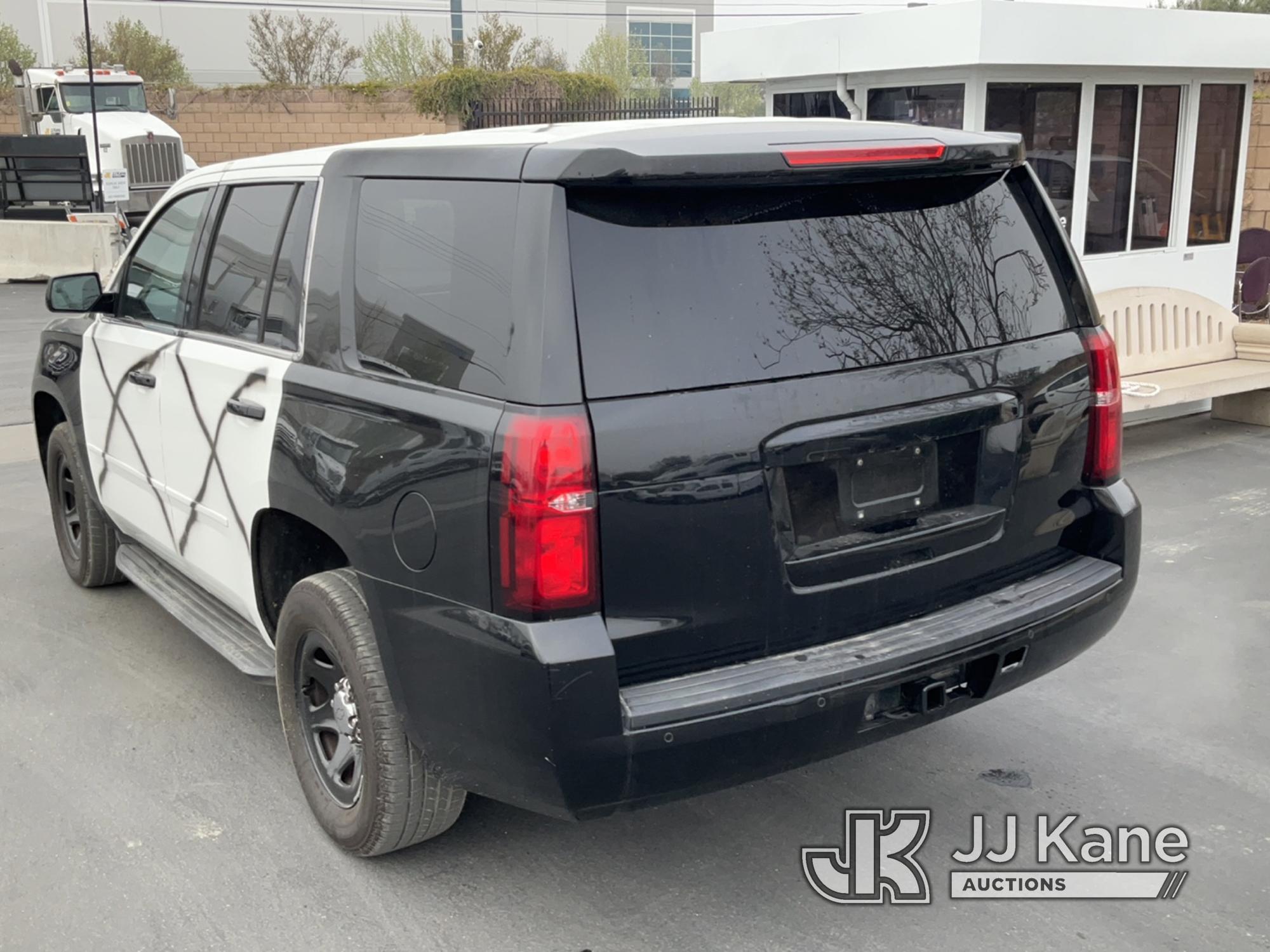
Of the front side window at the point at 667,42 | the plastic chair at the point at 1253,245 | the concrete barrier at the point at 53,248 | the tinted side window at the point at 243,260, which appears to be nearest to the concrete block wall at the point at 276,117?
the concrete barrier at the point at 53,248

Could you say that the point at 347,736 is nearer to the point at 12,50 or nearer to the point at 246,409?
the point at 246,409

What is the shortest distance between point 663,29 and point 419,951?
3155 inches

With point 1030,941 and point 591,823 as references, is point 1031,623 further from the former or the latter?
point 591,823

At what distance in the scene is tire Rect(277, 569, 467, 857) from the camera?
3.18 meters

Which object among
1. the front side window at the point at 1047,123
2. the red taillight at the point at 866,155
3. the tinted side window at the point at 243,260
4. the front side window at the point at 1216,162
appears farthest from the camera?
the front side window at the point at 1216,162

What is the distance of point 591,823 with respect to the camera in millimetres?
3754

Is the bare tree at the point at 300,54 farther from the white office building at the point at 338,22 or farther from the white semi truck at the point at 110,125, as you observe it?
the white semi truck at the point at 110,125

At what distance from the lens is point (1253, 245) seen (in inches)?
455

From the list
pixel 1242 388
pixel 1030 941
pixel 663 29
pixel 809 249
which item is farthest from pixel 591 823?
pixel 663 29

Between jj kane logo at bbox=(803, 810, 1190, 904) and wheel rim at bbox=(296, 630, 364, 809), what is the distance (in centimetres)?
130

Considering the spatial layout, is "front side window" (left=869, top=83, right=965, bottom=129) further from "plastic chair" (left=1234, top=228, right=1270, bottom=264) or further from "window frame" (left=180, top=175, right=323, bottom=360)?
"window frame" (left=180, top=175, right=323, bottom=360)

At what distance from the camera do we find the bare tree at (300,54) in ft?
145

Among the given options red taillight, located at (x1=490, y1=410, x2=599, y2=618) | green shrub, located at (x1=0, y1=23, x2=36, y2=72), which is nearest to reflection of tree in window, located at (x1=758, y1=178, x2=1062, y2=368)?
red taillight, located at (x1=490, y1=410, x2=599, y2=618)

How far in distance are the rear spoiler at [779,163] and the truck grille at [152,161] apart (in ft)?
82.9
